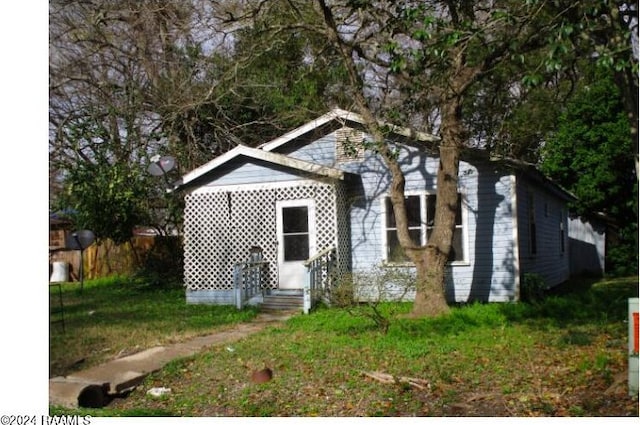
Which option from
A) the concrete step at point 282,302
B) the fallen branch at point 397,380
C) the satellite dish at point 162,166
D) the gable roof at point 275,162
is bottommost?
the fallen branch at point 397,380

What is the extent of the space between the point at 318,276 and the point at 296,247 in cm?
128

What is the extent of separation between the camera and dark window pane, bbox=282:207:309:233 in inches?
516

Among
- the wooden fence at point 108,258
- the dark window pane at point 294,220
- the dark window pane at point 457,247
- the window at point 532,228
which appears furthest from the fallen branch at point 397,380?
the wooden fence at point 108,258

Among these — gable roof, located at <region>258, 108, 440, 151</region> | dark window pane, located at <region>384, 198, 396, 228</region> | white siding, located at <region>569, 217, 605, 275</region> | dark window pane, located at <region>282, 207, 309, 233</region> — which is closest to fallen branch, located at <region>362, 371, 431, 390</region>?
gable roof, located at <region>258, 108, 440, 151</region>

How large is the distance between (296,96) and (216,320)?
693 cm

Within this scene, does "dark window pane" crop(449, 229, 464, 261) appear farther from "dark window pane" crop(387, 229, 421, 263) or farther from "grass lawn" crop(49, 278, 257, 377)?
"grass lawn" crop(49, 278, 257, 377)

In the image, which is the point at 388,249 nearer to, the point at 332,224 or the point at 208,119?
the point at 332,224

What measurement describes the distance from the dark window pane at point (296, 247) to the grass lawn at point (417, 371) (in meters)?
3.18

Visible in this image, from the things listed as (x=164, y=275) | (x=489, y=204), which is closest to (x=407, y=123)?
(x=489, y=204)

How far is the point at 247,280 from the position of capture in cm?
1285

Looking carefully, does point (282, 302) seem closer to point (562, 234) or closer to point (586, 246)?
point (562, 234)

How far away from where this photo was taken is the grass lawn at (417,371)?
19.6 feet

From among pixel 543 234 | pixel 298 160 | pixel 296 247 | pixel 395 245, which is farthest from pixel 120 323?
pixel 543 234

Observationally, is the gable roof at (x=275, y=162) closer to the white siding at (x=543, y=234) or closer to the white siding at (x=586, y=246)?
the white siding at (x=543, y=234)
